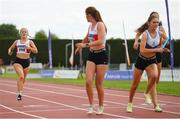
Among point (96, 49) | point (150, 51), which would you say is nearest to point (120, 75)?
point (150, 51)

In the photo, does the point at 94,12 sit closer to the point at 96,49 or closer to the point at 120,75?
the point at 96,49

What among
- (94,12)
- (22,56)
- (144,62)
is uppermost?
(94,12)

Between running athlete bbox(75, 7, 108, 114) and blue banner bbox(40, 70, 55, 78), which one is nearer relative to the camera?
running athlete bbox(75, 7, 108, 114)

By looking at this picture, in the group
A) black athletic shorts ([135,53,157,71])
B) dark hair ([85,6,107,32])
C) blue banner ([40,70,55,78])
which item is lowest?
blue banner ([40,70,55,78])

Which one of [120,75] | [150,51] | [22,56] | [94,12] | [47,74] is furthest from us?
[47,74]

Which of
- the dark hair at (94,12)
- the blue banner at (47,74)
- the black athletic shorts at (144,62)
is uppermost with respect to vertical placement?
the dark hair at (94,12)

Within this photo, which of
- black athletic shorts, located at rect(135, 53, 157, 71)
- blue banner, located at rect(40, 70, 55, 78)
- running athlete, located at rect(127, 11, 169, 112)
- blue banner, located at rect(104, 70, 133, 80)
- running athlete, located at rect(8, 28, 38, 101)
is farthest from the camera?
blue banner, located at rect(40, 70, 55, 78)

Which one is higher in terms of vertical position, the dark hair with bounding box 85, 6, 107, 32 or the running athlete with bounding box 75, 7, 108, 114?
the dark hair with bounding box 85, 6, 107, 32

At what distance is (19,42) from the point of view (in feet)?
56.0

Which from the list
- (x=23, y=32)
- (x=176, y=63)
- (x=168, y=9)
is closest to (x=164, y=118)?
(x=23, y=32)

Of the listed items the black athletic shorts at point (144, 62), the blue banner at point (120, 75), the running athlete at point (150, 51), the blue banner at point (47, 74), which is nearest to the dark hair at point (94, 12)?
the running athlete at point (150, 51)

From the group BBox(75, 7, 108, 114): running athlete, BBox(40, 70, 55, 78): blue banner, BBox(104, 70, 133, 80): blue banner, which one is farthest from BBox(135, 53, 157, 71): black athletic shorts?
BBox(40, 70, 55, 78): blue banner

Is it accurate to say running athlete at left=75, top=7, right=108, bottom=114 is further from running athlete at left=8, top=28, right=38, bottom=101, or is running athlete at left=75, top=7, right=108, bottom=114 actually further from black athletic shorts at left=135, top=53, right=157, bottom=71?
running athlete at left=8, top=28, right=38, bottom=101

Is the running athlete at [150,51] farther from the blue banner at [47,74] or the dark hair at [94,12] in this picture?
the blue banner at [47,74]
